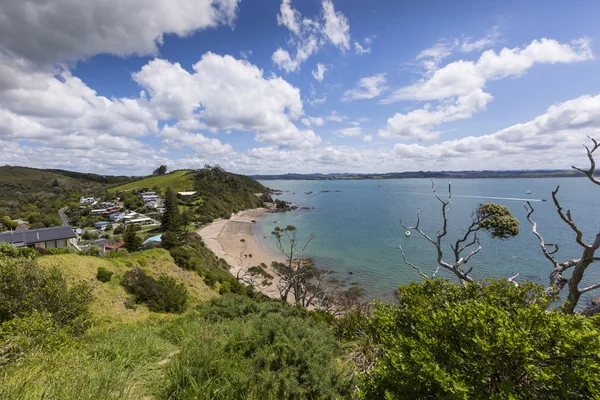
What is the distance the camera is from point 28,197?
10519 centimetres

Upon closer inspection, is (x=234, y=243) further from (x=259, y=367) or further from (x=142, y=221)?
(x=259, y=367)

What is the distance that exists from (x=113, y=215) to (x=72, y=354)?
280 ft

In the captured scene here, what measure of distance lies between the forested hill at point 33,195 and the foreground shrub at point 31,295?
72831 millimetres

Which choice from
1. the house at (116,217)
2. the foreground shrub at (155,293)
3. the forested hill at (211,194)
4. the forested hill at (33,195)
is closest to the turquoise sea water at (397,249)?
the forested hill at (211,194)

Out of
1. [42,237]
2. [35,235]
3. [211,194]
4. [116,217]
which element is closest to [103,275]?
[42,237]

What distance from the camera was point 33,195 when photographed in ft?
356

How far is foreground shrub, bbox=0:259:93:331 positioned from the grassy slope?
3002 mm

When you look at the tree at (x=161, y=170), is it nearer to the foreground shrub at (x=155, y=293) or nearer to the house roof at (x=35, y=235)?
the house roof at (x=35, y=235)

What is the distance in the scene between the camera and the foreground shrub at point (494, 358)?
2.77m

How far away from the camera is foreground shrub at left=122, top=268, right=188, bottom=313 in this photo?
17.7 m

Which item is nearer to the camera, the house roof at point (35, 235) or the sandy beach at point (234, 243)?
the house roof at point (35, 235)

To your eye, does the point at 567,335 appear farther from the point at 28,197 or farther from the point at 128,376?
the point at 28,197

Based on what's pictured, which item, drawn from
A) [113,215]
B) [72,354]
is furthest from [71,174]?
Answer: [72,354]

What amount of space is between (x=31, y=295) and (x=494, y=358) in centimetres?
1269
